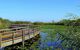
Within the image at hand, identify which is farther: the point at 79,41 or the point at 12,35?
the point at 12,35

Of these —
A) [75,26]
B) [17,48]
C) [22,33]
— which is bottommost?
[17,48]

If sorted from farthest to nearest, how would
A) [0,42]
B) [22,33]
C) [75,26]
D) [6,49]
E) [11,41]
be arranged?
[22,33]
[6,49]
[11,41]
[0,42]
[75,26]

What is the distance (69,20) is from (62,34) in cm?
31

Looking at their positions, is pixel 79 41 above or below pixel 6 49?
above

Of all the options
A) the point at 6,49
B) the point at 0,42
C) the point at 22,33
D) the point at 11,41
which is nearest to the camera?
the point at 0,42

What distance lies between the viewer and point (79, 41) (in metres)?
3.74

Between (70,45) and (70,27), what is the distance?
38 cm

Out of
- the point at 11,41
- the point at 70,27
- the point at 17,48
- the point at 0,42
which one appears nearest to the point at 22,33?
the point at 17,48

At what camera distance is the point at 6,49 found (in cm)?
1555

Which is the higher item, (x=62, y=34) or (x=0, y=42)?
(x=62, y=34)

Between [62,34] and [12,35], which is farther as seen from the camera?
[12,35]

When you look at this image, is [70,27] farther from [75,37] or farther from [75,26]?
[75,37]

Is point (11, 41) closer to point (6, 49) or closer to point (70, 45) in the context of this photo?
point (6, 49)

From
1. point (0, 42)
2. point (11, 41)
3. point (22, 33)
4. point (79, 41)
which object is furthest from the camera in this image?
point (22, 33)
